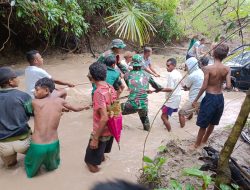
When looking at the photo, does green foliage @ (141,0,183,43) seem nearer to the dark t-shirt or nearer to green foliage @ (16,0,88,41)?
green foliage @ (16,0,88,41)

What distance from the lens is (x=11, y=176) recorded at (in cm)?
420

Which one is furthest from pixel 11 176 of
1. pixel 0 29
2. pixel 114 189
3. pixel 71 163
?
pixel 0 29

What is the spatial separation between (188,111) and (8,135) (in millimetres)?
3248

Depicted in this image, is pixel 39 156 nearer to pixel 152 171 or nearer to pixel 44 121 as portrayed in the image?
pixel 44 121

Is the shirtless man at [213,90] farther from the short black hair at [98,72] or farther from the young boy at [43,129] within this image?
the young boy at [43,129]

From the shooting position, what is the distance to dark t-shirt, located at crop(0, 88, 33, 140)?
409cm

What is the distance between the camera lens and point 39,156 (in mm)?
4031

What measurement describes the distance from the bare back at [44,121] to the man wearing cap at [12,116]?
20 cm

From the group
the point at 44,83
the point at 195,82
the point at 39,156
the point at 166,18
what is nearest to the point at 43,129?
the point at 39,156

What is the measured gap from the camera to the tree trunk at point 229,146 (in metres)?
2.77

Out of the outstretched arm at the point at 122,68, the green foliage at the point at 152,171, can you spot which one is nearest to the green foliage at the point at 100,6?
the outstretched arm at the point at 122,68

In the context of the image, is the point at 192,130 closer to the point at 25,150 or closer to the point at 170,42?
the point at 25,150

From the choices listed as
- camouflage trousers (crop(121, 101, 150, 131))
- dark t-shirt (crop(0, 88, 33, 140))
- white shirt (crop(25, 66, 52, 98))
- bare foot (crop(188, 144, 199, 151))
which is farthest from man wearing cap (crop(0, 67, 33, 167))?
bare foot (crop(188, 144, 199, 151))

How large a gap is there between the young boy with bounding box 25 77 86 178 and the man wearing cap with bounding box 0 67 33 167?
0.18 m
